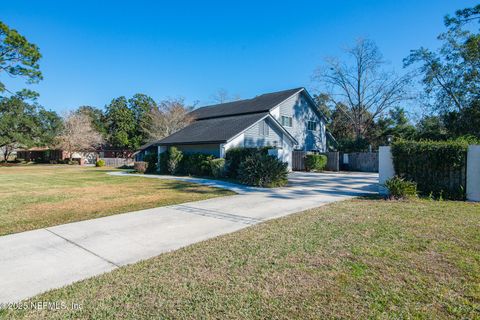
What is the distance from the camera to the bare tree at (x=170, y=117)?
34406mm

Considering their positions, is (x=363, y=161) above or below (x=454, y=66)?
below

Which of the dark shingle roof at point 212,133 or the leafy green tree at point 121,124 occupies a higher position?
the leafy green tree at point 121,124

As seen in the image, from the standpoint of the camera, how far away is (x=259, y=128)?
2125 cm

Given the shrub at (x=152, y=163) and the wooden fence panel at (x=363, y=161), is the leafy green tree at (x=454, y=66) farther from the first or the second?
the shrub at (x=152, y=163)

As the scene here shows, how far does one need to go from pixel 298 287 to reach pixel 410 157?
8810 millimetres

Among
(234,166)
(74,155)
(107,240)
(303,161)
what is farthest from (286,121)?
(74,155)

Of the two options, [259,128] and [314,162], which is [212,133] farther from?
[314,162]

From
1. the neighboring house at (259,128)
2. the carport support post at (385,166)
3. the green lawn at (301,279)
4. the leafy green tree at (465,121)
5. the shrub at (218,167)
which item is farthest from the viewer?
the leafy green tree at (465,121)

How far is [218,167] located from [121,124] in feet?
132

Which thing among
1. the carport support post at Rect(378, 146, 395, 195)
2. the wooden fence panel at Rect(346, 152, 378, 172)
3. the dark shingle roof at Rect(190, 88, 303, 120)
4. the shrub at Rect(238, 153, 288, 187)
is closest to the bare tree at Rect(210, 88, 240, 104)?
the dark shingle roof at Rect(190, 88, 303, 120)

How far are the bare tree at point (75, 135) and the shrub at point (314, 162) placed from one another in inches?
1476

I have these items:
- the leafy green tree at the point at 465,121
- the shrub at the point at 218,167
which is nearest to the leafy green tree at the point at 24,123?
the shrub at the point at 218,167

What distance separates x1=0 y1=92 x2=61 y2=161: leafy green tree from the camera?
36.9 meters

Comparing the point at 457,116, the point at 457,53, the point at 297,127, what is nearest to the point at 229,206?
the point at 297,127
